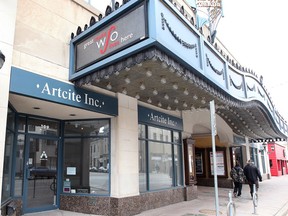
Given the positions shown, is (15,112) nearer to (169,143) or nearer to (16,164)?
(16,164)

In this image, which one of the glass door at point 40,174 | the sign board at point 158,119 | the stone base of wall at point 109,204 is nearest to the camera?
the glass door at point 40,174

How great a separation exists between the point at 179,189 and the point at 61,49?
290 inches

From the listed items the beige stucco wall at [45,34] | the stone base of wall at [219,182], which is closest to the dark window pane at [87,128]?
the beige stucco wall at [45,34]

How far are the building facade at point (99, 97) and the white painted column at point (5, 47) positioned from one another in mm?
22

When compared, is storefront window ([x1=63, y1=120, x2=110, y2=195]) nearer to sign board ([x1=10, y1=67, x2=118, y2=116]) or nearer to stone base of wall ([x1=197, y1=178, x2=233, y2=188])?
sign board ([x1=10, y1=67, x2=118, y2=116])

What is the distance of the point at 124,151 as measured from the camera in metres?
8.76

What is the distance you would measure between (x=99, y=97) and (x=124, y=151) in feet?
6.11

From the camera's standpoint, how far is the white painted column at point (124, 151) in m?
8.45

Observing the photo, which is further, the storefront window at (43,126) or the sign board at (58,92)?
the storefront window at (43,126)

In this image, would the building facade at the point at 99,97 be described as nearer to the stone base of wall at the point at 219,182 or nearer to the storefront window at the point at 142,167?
the storefront window at the point at 142,167

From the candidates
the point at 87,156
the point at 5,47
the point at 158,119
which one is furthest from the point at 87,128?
the point at 5,47

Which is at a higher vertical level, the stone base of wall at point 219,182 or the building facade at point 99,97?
the building facade at point 99,97

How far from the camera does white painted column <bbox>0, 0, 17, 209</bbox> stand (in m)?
5.56

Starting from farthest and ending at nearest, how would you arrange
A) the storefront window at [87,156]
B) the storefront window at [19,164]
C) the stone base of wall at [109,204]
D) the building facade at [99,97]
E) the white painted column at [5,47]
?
the storefront window at [87,156] < the stone base of wall at [109,204] < the storefront window at [19,164] < the building facade at [99,97] < the white painted column at [5,47]
